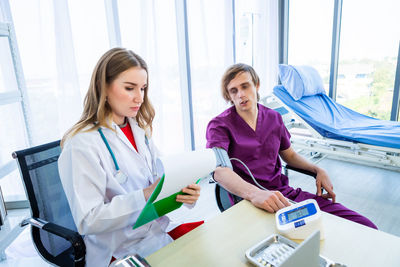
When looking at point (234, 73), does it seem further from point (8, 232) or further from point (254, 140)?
point (8, 232)

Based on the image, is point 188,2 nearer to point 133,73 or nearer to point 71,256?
point 133,73

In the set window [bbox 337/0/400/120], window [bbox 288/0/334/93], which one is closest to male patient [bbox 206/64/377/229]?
window [bbox 337/0/400/120]

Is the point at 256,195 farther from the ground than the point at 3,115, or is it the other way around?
the point at 3,115

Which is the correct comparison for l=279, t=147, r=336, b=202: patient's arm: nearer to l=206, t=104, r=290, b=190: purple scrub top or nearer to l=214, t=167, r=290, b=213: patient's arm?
l=206, t=104, r=290, b=190: purple scrub top

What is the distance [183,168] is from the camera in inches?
30.8

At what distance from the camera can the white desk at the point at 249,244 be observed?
0.74 metres

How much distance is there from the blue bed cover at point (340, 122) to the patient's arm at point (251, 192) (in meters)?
1.59

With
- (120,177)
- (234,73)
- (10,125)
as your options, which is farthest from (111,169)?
(10,125)

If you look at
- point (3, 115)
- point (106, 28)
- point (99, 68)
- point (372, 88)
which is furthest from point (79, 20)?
point (372, 88)

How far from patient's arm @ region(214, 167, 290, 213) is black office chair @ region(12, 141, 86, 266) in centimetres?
66

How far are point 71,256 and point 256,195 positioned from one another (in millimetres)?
807

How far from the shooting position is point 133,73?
1.00 m

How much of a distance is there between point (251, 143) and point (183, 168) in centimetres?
75

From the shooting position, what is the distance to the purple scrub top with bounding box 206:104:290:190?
1430mm
